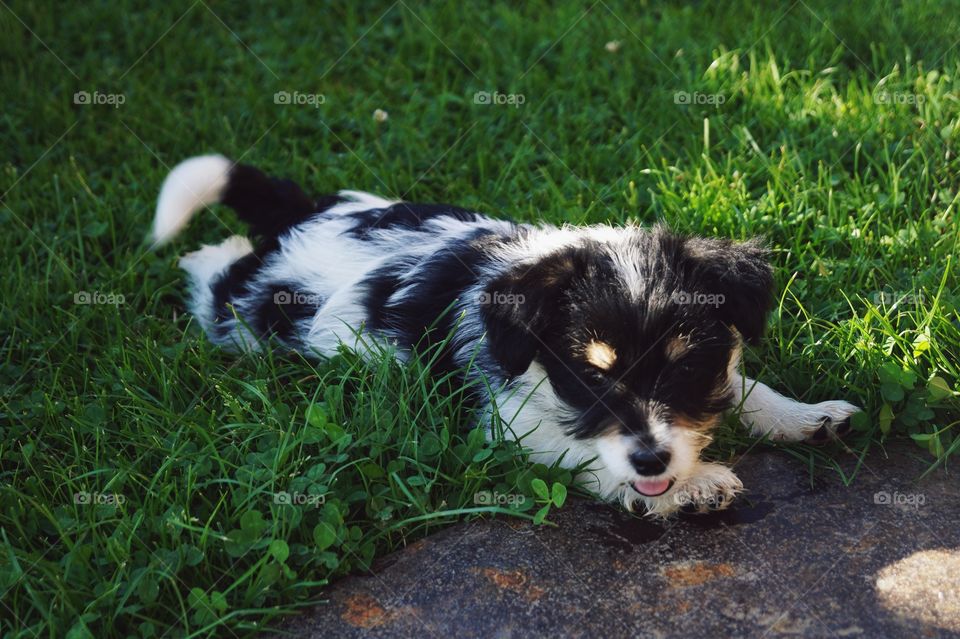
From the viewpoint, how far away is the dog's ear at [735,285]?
3062 millimetres

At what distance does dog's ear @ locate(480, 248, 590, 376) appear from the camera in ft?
10.0

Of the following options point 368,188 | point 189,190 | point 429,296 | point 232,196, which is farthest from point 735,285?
point 368,188

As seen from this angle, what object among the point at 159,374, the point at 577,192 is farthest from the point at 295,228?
the point at 577,192

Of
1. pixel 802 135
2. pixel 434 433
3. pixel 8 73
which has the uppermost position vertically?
pixel 8 73

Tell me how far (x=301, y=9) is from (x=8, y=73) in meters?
1.97

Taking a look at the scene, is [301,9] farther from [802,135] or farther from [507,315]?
[507,315]

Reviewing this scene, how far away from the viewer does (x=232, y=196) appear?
4.15 metres

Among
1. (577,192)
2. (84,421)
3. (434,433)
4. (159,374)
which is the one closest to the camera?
(434,433)

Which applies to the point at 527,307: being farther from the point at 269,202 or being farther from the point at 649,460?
the point at 269,202

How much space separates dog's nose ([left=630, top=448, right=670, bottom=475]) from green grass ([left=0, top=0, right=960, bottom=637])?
0.95 ft

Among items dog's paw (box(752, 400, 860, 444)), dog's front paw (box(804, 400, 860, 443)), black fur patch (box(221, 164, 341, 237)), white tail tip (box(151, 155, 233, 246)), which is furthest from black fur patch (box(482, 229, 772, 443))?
white tail tip (box(151, 155, 233, 246))

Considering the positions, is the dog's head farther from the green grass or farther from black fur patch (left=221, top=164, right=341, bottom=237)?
black fur patch (left=221, top=164, right=341, bottom=237)

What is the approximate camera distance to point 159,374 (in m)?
3.83

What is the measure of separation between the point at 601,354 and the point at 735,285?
0.49m
